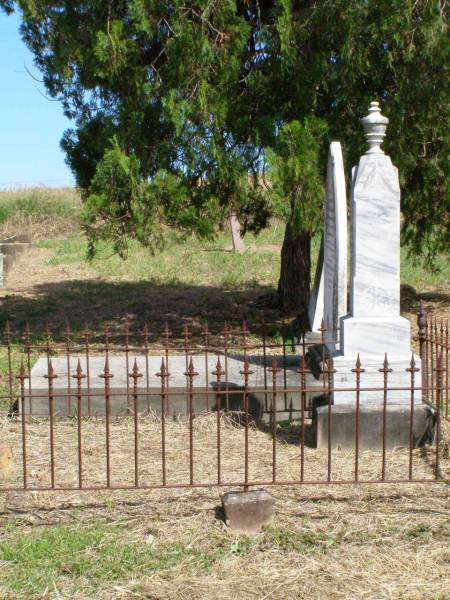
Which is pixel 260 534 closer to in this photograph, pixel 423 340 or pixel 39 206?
pixel 423 340

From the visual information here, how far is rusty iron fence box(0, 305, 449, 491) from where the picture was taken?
15.9 ft

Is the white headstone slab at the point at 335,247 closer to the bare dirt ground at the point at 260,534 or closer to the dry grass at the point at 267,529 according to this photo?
the bare dirt ground at the point at 260,534

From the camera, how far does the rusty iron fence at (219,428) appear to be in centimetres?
486

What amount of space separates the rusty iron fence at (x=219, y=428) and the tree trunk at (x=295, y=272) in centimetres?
333

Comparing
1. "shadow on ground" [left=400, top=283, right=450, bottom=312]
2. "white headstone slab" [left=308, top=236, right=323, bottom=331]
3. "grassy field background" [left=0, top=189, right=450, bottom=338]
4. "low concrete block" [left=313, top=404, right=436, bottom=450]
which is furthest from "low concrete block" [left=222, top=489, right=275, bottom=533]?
"shadow on ground" [left=400, top=283, right=450, bottom=312]

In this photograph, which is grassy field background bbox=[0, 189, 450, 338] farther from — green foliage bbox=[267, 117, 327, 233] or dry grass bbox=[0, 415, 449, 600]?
dry grass bbox=[0, 415, 449, 600]

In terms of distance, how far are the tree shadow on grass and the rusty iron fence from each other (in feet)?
12.5

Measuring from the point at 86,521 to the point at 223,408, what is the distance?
2.27 meters

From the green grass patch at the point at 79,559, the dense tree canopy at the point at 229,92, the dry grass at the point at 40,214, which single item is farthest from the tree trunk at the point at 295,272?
the dry grass at the point at 40,214

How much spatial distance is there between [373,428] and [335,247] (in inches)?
62.8

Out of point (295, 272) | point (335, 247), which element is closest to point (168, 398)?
point (335, 247)

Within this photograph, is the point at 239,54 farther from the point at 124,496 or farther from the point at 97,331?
the point at 124,496

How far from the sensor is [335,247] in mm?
6738

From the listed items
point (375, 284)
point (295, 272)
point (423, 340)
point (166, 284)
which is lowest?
point (166, 284)
